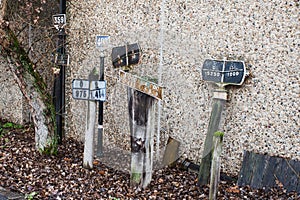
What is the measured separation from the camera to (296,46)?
367 cm

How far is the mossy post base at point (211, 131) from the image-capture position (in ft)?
13.3

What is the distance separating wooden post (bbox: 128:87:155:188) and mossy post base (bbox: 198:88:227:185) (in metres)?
0.55

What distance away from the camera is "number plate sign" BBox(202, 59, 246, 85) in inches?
155

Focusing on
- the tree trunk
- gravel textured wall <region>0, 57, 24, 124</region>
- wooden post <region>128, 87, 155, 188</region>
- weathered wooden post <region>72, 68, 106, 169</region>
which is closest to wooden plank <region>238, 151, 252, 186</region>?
wooden post <region>128, 87, 155, 188</region>

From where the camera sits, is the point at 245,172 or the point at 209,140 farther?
the point at 209,140

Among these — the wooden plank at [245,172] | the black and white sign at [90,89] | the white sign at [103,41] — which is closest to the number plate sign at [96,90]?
the black and white sign at [90,89]

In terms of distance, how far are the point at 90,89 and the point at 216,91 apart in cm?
134

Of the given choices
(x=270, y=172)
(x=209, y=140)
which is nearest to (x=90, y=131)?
(x=209, y=140)

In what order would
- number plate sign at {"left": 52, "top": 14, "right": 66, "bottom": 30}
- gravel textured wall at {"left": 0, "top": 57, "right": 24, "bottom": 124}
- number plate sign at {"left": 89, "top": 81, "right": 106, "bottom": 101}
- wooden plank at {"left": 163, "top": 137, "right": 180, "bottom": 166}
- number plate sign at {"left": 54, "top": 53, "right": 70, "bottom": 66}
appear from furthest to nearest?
gravel textured wall at {"left": 0, "top": 57, "right": 24, "bottom": 124}, number plate sign at {"left": 54, "top": 53, "right": 70, "bottom": 66}, number plate sign at {"left": 52, "top": 14, "right": 66, "bottom": 30}, wooden plank at {"left": 163, "top": 137, "right": 180, "bottom": 166}, number plate sign at {"left": 89, "top": 81, "right": 106, "bottom": 101}

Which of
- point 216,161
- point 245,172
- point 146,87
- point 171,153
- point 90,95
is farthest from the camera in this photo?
point 171,153

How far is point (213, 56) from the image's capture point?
4223mm

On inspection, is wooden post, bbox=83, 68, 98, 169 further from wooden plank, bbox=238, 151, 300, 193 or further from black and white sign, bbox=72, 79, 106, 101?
wooden plank, bbox=238, 151, 300, 193

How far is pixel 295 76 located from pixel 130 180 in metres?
1.85

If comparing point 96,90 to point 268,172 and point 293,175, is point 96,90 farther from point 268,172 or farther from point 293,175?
point 293,175
